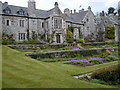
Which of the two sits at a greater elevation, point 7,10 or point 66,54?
point 7,10

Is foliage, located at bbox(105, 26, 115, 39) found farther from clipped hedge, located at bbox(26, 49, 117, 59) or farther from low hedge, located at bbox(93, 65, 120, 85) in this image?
low hedge, located at bbox(93, 65, 120, 85)

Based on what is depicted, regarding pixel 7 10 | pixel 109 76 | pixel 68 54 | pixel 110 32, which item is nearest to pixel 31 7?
pixel 7 10

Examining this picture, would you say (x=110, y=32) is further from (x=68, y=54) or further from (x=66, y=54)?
(x=66, y=54)

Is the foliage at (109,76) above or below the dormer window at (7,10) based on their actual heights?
below

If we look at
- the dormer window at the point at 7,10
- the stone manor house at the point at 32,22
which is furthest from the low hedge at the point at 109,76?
the dormer window at the point at 7,10

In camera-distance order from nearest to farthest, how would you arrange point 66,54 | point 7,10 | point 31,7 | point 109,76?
point 109,76
point 66,54
point 7,10
point 31,7

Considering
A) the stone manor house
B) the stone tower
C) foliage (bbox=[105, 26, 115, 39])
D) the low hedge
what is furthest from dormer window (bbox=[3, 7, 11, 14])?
foliage (bbox=[105, 26, 115, 39])

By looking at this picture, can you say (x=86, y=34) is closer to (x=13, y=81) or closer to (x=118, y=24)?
(x=118, y=24)

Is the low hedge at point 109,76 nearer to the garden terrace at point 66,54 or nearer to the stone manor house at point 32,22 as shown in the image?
the garden terrace at point 66,54

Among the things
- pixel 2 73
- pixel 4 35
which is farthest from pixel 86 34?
pixel 2 73

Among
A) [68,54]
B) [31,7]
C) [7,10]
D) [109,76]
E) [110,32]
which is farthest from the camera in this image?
[110,32]

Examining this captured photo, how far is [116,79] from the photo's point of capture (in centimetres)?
866

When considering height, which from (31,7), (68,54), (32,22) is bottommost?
(68,54)

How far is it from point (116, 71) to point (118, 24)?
4270cm
